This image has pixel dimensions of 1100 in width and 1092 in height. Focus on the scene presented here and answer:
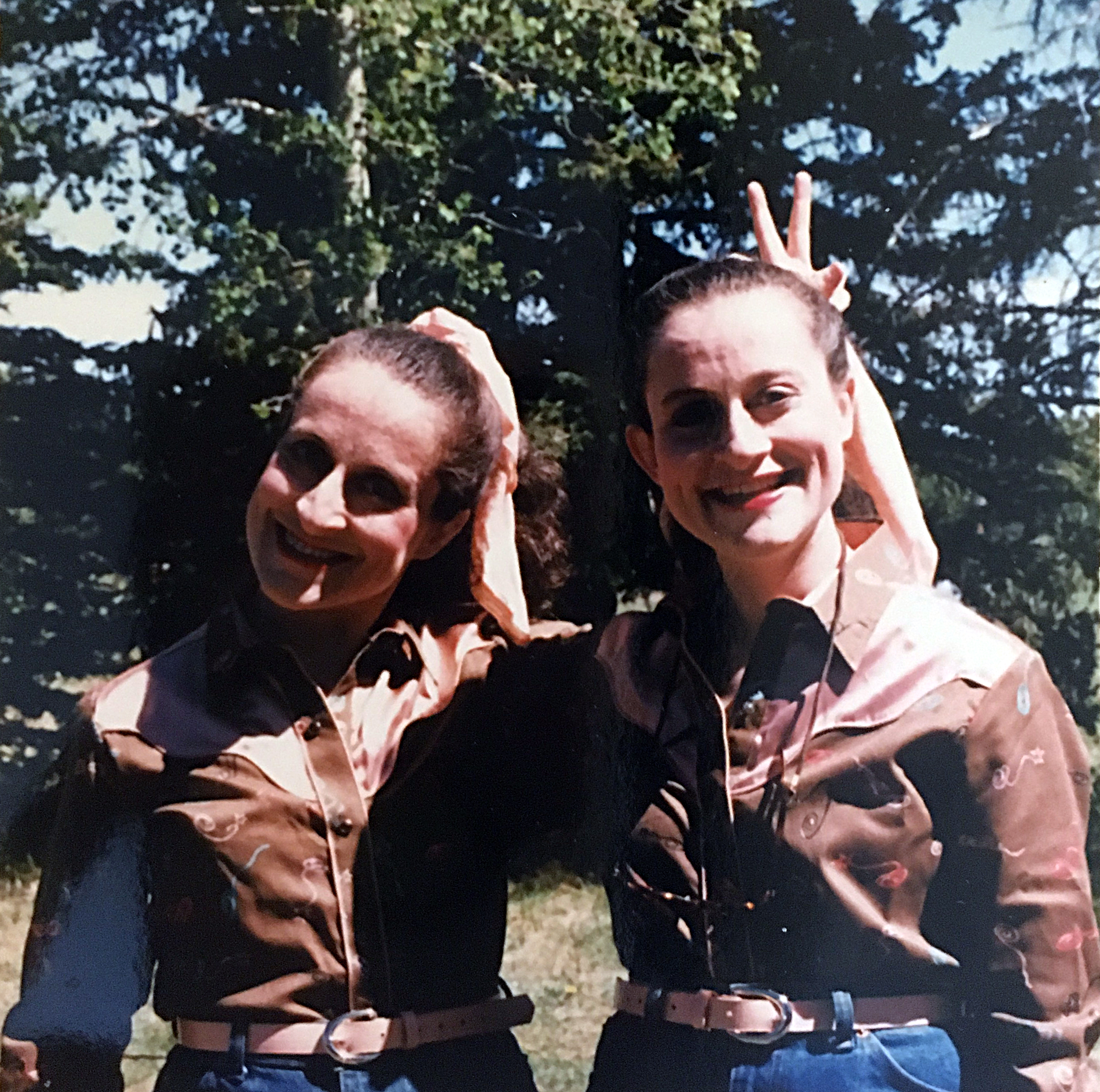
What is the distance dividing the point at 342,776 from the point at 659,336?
880mm

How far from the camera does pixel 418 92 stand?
8.04ft

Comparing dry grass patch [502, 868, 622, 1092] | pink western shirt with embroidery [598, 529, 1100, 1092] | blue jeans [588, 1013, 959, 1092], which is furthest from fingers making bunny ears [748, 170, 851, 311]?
blue jeans [588, 1013, 959, 1092]

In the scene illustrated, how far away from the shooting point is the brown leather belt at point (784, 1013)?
229cm

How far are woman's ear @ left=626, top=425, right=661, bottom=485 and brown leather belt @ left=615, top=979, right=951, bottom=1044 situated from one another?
0.84 metres

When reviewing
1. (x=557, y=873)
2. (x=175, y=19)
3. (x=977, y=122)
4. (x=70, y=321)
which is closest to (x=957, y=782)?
(x=557, y=873)

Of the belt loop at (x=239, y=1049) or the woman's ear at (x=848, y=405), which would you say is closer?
the belt loop at (x=239, y=1049)

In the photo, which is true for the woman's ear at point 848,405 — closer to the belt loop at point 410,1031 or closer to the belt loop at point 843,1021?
the belt loop at point 843,1021

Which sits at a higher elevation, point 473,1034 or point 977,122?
point 977,122

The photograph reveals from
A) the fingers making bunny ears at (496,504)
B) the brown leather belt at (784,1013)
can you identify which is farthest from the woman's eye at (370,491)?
the brown leather belt at (784,1013)

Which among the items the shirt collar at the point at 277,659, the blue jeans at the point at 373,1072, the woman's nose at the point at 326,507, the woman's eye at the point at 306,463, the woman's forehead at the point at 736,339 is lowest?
the blue jeans at the point at 373,1072

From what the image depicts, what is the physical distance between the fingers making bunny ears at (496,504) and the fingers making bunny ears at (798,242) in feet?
1.62

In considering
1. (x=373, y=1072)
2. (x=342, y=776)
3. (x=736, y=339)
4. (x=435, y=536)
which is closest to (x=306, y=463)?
(x=435, y=536)

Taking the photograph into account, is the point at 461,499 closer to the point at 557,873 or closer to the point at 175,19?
the point at 557,873

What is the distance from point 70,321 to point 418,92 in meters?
0.70
